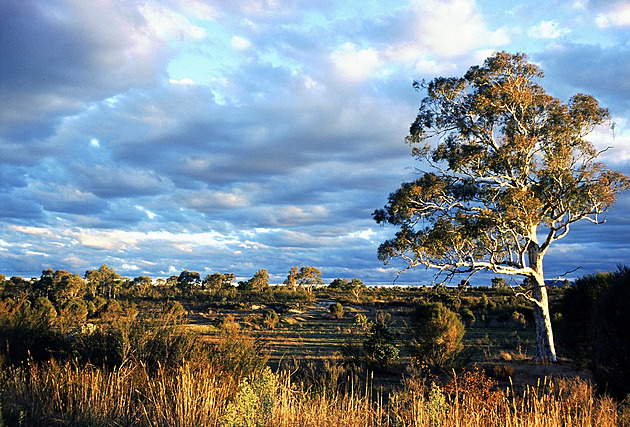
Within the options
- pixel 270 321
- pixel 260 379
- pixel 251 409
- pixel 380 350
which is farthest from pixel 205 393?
pixel 270 321

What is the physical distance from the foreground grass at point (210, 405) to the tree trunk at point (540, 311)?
11.3 meters

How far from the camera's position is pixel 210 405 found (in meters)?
7.60

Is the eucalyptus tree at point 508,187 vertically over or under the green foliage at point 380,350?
over

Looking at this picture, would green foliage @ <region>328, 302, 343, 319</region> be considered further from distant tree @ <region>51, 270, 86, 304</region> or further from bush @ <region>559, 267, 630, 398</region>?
bush @ <region>559, 267, 630, 398</region>

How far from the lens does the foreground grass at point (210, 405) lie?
7.13 metres

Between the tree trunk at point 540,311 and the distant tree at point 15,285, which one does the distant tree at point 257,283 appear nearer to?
the distant tree at point 15,285

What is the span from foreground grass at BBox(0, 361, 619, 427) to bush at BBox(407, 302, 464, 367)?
8.92 meters

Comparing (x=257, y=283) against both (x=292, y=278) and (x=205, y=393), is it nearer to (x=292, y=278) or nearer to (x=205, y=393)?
(x=292, y=278)

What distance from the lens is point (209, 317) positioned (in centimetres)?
4147

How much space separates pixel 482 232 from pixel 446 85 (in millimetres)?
7540

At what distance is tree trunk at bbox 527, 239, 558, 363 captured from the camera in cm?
2008

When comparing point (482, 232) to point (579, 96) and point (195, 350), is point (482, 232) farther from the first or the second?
point (195, 350)

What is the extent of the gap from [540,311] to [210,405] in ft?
56.5

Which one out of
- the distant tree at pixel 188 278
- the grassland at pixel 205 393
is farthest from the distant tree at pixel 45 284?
the grassland at pixel 205 393
